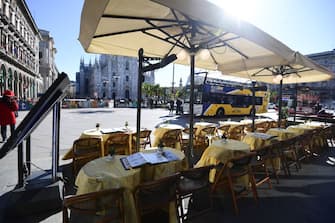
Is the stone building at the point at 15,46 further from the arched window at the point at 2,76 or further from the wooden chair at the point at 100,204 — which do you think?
the wooden chair at the point at 100,204

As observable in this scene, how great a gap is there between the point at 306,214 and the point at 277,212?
45 centimetres

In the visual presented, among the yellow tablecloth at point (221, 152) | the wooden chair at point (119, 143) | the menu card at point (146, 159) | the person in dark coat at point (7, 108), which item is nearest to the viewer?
the menu card at point (146, 159)

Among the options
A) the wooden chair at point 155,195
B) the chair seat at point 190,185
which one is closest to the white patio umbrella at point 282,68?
the chair seat at point 190,185

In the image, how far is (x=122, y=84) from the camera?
72.1 meters

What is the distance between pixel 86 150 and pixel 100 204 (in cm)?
291

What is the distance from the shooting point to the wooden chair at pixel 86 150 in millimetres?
4711

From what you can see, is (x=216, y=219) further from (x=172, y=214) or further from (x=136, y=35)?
(x=136, y=35)

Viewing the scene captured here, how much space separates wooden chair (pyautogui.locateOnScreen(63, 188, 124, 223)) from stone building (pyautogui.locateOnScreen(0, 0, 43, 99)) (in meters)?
34.2

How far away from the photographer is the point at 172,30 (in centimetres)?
426

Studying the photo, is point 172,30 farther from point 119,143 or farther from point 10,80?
point 10,80

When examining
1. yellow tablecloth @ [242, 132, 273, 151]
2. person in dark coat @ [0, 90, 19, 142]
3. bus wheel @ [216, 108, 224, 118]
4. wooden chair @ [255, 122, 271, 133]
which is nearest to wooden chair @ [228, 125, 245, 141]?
wooden chair @ [255, 122, 271, 133]

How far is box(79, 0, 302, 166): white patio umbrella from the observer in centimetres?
250

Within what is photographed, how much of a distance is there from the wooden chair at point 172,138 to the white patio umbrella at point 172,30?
6.77 feet

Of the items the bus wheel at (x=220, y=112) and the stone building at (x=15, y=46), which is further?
the stone building at (x=15, y=46)
